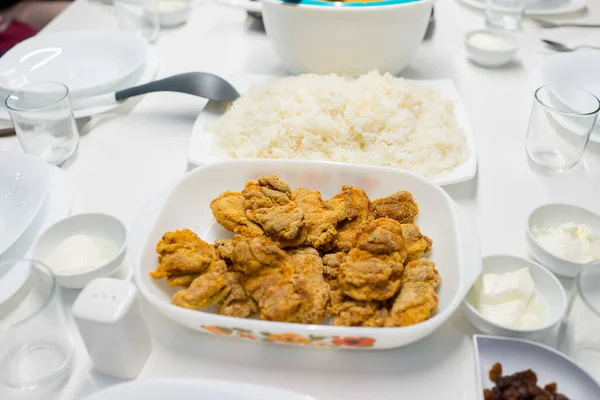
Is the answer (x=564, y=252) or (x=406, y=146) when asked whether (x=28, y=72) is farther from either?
(x=564, y=252)

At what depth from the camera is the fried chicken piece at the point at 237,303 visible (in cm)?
81

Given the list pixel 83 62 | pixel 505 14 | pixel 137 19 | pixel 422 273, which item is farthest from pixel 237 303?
pixel 505 14

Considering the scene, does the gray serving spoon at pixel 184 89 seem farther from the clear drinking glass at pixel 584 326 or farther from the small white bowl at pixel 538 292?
the clear drinking glass at pixel 584 326

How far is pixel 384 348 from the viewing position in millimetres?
789

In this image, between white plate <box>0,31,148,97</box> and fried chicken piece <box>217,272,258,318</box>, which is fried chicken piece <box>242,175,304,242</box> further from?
white plate <box>0,31,148,97</box>

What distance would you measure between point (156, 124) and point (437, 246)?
2.87 feet

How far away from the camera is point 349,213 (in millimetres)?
946

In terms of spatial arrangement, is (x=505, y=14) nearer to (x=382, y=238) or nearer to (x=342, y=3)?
(x=342, y=3)

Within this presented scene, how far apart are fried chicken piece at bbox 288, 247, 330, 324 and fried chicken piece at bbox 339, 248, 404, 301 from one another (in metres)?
0.04

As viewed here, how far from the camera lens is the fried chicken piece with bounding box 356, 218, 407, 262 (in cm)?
84

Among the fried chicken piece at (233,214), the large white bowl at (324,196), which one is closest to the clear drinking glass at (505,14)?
the large white bowl at (324,196)

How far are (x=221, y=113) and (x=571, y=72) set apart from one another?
3.32 feet

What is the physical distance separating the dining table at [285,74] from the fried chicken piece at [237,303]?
0.07m

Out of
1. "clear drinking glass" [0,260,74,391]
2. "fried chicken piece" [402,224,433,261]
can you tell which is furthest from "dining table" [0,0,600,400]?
"fried chicken piece" [402,224,433,261]
